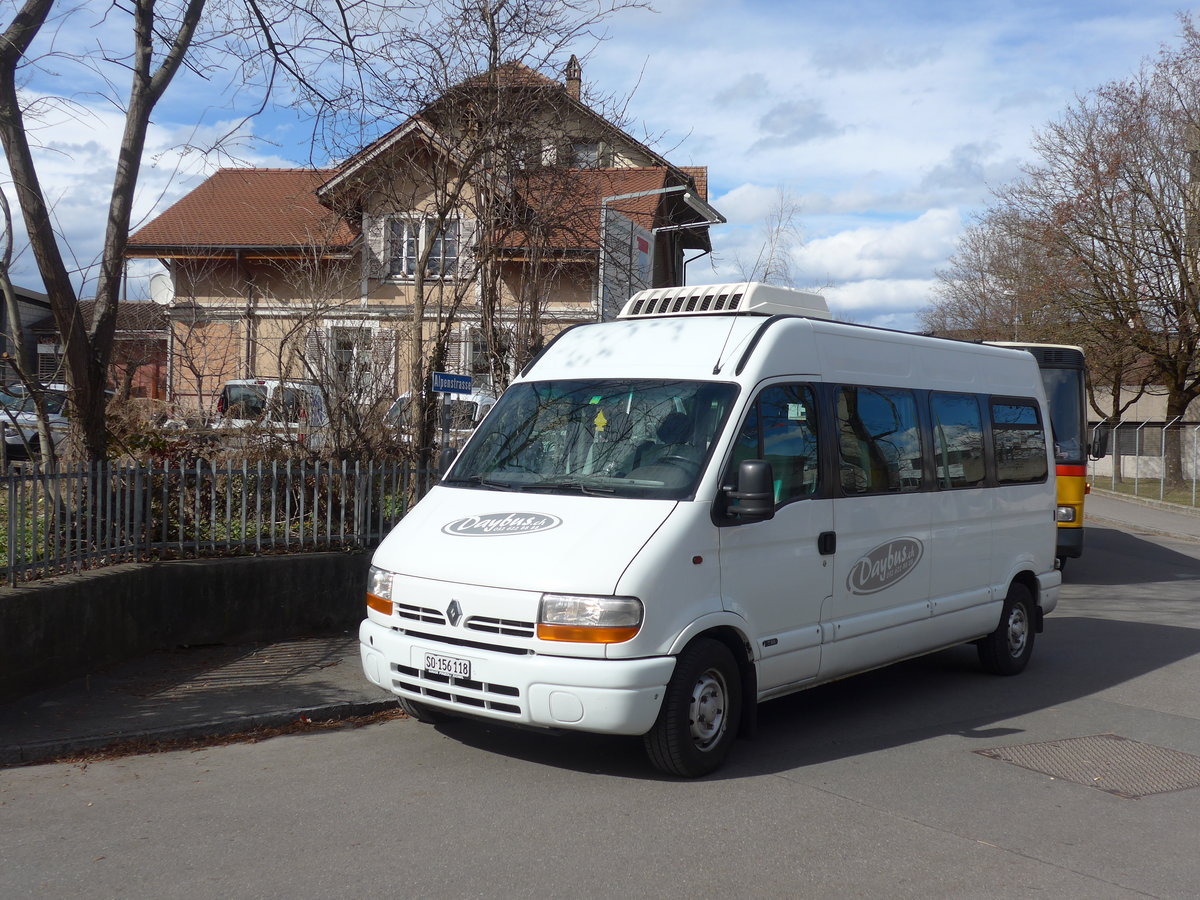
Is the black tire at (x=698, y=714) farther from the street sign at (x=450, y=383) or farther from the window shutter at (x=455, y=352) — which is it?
the window shutter at (x=455, y=352)

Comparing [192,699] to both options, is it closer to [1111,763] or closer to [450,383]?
[450,383]

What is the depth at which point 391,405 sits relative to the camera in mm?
11188

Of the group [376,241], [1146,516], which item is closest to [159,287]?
[376,241]

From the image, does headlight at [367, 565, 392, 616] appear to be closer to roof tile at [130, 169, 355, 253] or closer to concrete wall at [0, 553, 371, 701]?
concrete wall at [0, 553, 371, 701]

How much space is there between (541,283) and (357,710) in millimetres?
6161

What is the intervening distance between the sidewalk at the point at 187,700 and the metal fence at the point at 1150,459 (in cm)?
3172

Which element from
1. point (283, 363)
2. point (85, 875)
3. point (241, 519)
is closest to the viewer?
point (85, 875)

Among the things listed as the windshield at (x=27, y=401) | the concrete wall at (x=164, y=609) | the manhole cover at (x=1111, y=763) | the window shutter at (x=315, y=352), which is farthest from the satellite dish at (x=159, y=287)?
the manhole cover at (x=1111, y=763)

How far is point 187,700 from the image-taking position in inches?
283

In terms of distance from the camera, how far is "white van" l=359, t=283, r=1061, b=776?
552cm

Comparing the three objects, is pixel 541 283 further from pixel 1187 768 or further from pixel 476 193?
pixel 1187 768

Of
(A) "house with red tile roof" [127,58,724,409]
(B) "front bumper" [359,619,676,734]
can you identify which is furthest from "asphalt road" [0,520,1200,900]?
(A) "house with red tile roof" [127,58,724,409]

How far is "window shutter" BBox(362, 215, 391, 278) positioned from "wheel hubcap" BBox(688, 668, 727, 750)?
8.90 metres

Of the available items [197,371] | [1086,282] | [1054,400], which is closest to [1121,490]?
[1086,282]
